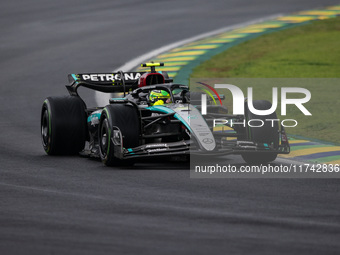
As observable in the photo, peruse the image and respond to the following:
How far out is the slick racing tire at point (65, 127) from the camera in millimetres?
13797

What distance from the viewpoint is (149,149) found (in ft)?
38.9

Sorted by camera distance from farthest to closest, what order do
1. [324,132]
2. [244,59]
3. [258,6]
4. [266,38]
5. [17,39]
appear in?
[258,6] → [17,39] → [266,38] → [244,59] → [324,132]

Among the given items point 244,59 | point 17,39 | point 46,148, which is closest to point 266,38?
point 244,59

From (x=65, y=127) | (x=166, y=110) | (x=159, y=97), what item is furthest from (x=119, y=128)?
(x=65, y=127)

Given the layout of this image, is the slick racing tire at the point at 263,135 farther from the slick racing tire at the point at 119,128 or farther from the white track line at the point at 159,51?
the white track line at the point at 159,51

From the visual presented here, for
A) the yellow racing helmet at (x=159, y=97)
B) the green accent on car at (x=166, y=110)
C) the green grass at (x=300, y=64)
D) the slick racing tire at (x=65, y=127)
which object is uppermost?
the yellow racing helmet at (x=159, y=97)

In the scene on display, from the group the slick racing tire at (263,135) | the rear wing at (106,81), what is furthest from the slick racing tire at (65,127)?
the slick racing tire at (263,135)

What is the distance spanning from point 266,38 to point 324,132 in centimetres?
1278

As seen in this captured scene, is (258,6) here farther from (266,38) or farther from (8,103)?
(8,103)

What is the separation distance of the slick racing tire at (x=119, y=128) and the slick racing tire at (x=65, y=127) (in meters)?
1.46

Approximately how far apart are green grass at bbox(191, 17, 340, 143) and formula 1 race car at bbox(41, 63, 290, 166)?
3735mm

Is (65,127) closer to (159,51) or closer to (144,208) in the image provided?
(144,208)

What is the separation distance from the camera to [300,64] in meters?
24.7

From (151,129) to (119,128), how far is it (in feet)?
2.78
